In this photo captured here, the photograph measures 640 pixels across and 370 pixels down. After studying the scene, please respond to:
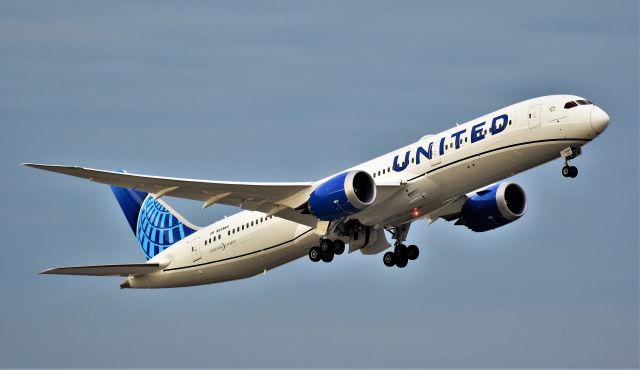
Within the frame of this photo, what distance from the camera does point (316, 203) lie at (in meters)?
52.2

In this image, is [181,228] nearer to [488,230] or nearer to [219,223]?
[219,223]

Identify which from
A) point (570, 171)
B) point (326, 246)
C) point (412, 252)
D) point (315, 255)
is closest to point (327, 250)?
point (326, 246)

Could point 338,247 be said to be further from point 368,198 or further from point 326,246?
point 368,198

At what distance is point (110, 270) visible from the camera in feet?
193

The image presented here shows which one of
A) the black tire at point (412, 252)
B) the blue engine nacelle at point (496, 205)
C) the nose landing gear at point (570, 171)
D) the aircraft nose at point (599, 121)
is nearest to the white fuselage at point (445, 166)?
the aircraft nose at point (599, 121)

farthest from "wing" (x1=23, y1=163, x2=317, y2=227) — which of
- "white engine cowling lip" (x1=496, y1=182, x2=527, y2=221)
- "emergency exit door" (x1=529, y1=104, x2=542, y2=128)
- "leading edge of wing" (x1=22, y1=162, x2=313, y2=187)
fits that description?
"emergency exit door" (x1=529, y1=104, x2=542, y2=128)

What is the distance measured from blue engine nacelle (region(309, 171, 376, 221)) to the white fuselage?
1314 millimetres

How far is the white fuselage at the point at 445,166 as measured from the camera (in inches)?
1959

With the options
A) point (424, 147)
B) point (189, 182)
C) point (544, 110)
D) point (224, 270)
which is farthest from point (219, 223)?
point (544, 110)

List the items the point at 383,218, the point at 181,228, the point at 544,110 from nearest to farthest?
the point at 544,110 < the point at 383,218 < the point at 181,228

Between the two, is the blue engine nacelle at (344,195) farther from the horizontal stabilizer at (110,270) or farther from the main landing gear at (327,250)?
the horizontal stabilizer at (110,270)

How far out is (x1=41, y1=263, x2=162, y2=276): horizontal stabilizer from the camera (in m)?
55.6

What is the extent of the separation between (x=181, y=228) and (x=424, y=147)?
594 inches

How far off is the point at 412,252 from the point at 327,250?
4665 millimetres
